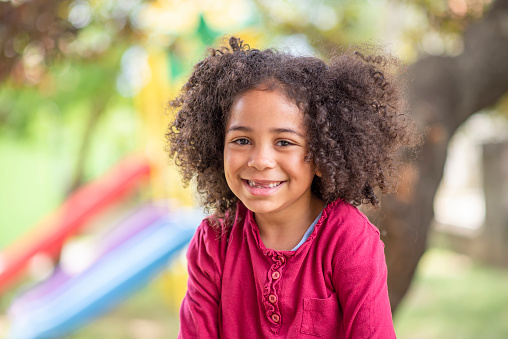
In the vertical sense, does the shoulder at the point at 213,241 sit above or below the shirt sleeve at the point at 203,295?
above

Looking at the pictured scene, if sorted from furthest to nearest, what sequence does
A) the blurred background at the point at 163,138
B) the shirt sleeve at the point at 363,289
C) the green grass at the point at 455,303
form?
the green grass at the point at 455,303, the blurred background at the point at 163,138, the shirt sleeve at the point at 363,289

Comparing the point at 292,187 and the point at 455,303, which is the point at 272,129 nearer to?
the point at 292,187

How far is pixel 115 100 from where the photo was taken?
8.64 meters

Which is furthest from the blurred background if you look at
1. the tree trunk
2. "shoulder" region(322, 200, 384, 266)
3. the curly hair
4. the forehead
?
"shoulder" region(322, 200, 384, 266)

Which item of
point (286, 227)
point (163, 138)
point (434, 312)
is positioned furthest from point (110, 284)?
point (286, 227)

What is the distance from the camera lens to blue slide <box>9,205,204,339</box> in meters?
4.80

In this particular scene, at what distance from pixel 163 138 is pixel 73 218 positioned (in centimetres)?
165

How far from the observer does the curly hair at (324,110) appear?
71.6 inches

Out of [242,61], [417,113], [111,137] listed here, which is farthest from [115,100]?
[242,61]

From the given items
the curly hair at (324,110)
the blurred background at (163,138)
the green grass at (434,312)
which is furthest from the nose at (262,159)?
the green grass at (434,312)

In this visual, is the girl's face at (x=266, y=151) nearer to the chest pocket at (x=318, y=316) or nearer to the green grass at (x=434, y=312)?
the chest pocket at (x=318, y=316)

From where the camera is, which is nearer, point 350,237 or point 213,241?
point 350,237

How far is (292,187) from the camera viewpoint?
1.83 metres

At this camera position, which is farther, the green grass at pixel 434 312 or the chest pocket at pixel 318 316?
the green grass at pixel 434 312
